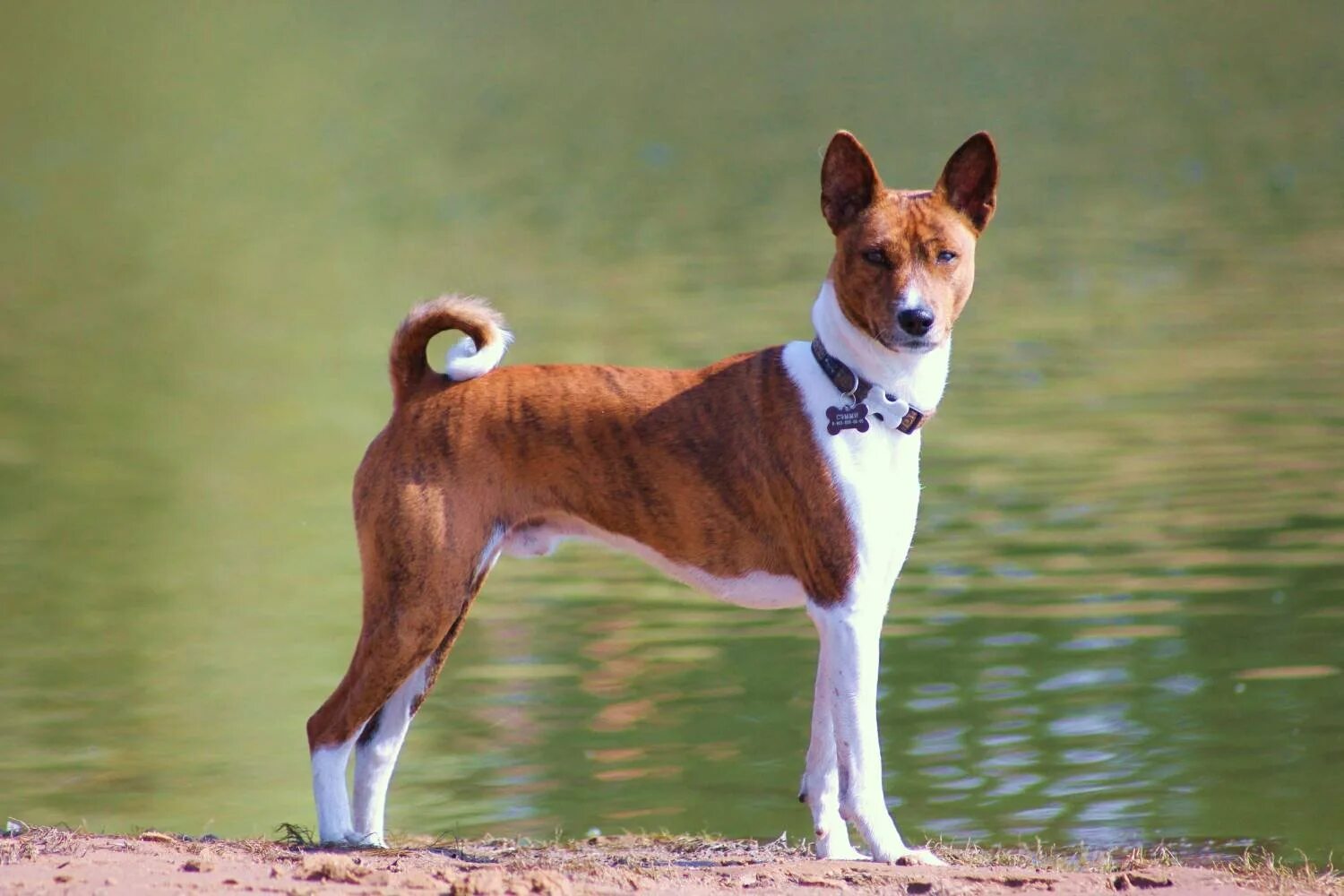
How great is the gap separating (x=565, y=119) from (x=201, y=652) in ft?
80.9

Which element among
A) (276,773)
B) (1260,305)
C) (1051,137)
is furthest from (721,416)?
(1051,137)

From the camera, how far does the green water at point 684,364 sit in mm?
8328

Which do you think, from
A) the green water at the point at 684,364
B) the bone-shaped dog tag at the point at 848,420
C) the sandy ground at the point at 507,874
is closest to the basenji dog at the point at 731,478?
the bone-shaped dog tag at the point at 848,420

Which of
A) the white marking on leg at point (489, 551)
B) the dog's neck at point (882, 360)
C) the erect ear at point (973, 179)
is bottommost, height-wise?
the white marking on leg at point (489, 551)

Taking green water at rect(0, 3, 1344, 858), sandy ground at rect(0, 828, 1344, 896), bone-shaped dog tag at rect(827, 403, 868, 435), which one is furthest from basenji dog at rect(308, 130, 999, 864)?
green water at rect(0, 3, 1344, 858)

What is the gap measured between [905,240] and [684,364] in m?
9.48

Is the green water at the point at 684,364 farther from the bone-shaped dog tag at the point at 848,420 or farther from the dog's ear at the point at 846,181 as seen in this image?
the dog's ear at the point at 846,181

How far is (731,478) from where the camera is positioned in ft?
21.4

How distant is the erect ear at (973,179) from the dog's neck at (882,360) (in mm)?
428

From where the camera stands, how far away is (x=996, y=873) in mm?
6012

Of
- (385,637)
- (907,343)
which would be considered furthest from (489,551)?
(907,343)

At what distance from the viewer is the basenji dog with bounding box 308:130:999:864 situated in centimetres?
630

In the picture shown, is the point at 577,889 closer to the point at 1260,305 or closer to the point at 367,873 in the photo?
the point at 367,873

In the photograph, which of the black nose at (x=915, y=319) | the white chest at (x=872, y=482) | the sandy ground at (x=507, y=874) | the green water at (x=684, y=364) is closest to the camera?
the sandy ground at (x=507, y=874)
